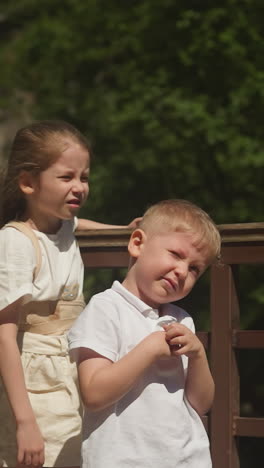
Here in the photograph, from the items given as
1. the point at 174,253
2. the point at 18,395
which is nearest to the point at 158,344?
the point at 174,253

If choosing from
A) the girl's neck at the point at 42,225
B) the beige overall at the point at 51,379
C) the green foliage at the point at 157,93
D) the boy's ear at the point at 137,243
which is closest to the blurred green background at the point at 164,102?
the green foliage at the point at 157,93

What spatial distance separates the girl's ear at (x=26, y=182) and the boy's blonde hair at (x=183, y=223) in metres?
0.54

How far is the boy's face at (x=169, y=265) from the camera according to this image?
2887 mm

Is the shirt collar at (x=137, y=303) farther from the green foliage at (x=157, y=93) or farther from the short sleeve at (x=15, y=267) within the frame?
the green foliage at (x=157, y=93)

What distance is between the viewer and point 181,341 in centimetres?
278

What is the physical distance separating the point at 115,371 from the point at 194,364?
0.86 ft

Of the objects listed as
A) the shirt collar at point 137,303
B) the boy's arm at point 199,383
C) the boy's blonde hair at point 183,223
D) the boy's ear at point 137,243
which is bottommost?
the boy's arm at point 199,383

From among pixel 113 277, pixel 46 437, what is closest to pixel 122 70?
pixel 113 277

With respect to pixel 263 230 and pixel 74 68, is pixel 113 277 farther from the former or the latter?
pixel 263 230

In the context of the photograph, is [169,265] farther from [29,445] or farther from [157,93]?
[157,93]

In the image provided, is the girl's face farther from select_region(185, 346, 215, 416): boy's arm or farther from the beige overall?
select_region(185, 346, 215, 416): boy's arm

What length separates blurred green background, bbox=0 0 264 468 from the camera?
24.3 feet

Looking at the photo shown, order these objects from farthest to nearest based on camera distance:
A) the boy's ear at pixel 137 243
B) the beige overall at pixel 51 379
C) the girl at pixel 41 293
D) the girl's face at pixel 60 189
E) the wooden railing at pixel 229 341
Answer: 1. the wooden railing at pixel 229 341
2. the girl's face at pixel 60 189
3. the beige overall at pixel 51 379
4. the girl at pixel 41 293
5. the boy's ear at pixel 137 243

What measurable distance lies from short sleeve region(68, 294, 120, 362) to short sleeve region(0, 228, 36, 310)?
0.31 m
